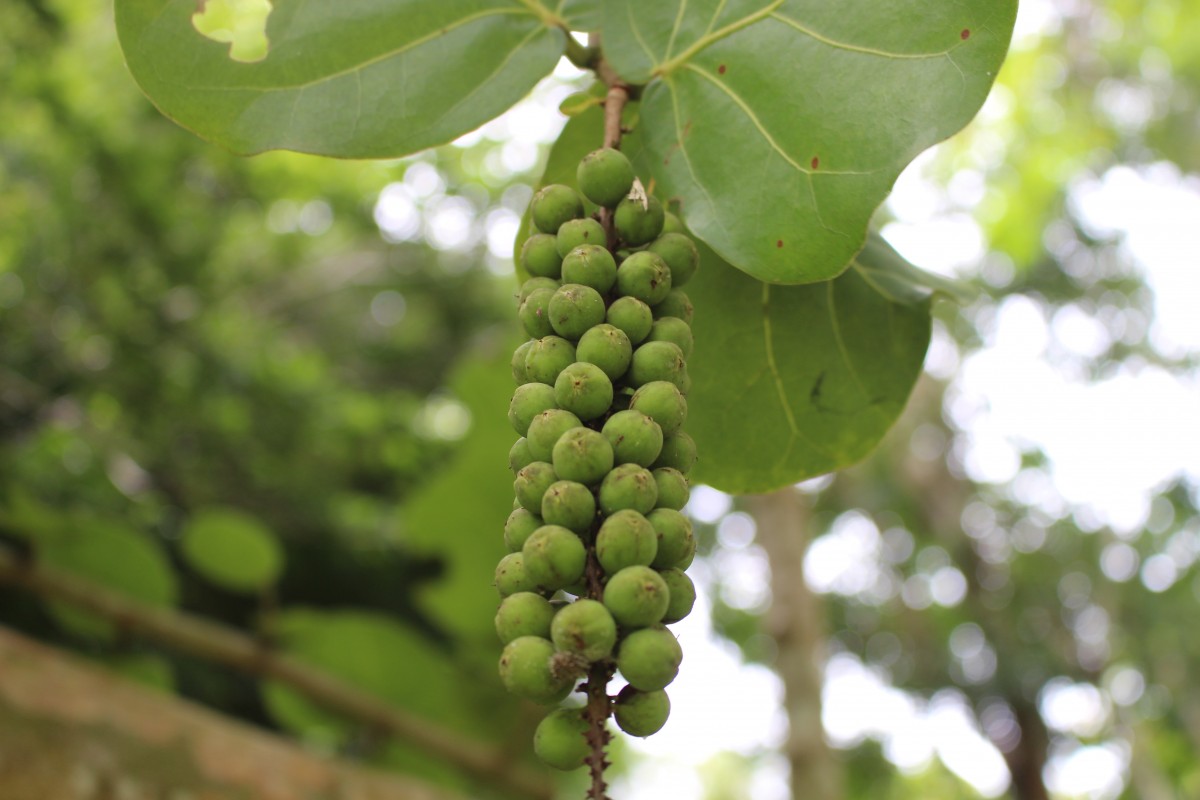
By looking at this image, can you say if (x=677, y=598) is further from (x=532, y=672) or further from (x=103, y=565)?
(x=103, y=565)

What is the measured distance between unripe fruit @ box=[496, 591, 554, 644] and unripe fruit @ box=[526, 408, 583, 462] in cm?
12

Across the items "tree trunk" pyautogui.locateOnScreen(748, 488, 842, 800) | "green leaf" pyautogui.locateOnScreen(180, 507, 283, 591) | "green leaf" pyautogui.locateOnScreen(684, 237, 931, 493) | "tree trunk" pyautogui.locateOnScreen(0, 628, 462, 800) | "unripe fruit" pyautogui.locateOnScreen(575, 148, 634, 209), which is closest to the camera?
"unripe fruit" pyautogui.locateOnScreen(575, 148, 634, 209)

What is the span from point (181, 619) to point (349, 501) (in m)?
1.55

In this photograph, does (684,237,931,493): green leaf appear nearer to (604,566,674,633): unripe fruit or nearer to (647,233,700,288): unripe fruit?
(647,233,700,288): unripe fruit

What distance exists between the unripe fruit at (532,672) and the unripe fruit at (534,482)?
0.11 meters

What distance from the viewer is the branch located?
263 centimetres

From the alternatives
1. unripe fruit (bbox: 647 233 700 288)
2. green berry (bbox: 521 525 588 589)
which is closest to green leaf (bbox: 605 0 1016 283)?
unripe fruit (bbox: 647 233 700 288)

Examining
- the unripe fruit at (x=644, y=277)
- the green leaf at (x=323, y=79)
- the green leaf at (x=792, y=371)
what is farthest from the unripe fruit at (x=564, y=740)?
the green leaf at (x=323, y=79)

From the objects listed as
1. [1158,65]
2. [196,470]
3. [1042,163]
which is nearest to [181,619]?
[196,470]

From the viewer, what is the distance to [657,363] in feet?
2.62

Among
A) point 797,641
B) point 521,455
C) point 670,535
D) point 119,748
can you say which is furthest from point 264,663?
point 670,535

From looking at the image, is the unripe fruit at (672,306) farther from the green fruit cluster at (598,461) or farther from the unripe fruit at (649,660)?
the unripe fruit at (649,660)

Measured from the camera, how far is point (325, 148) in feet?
3.25

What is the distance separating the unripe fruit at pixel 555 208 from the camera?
0.90 m
